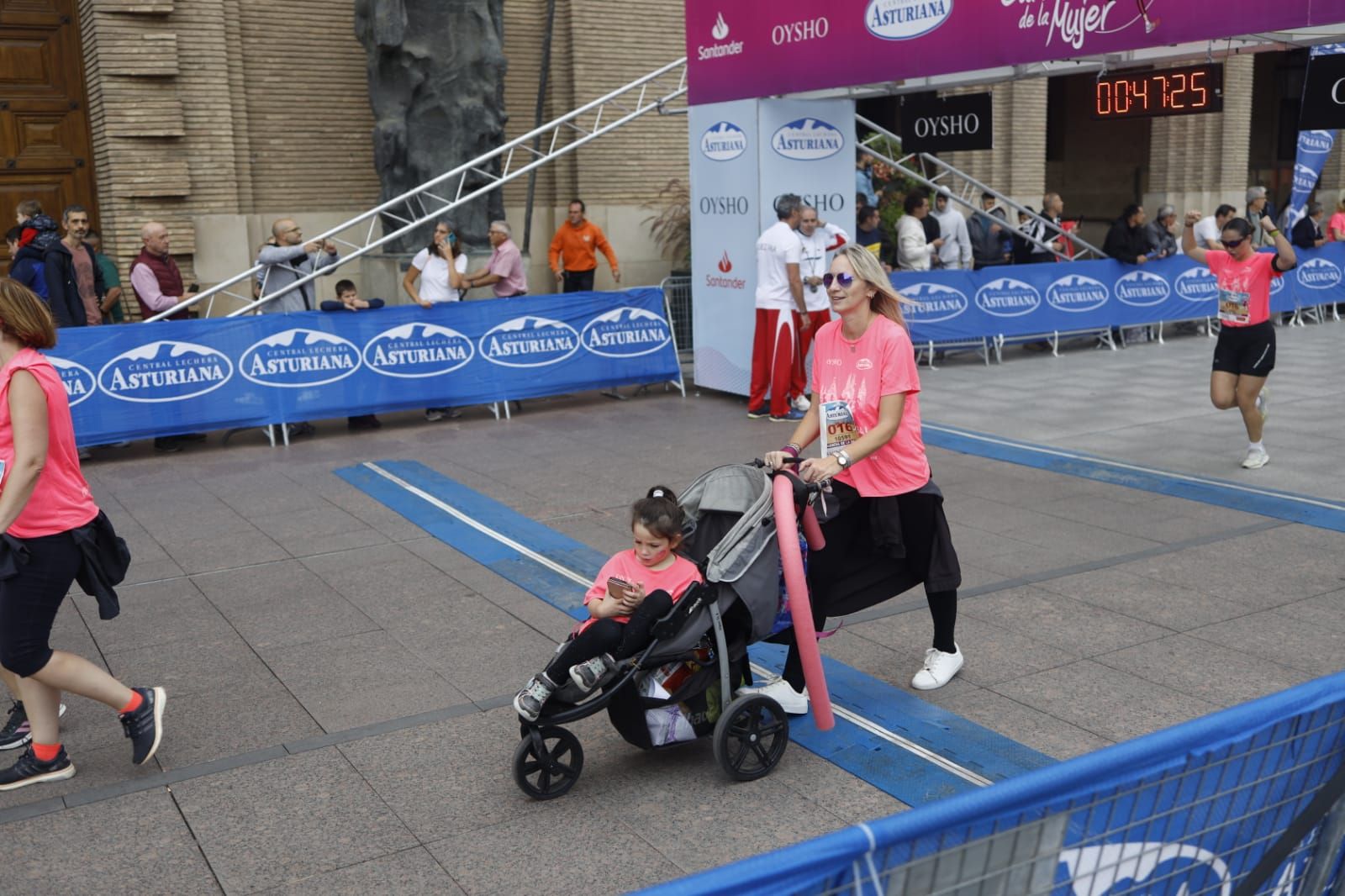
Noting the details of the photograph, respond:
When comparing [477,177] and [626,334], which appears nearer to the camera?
[626,334]

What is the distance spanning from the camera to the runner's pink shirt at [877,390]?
5.28 meters

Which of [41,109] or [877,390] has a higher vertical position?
[41,109]

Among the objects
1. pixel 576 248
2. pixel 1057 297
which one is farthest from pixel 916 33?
pixel 576 248

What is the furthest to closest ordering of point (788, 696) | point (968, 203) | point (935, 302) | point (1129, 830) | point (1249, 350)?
1. point (968, 203)
2. point (935, 302)
3. point (1249, 350)
4. point (788, 696)
5. point (1129, 830)

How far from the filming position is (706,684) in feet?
15.8

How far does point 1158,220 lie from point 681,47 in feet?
24.7

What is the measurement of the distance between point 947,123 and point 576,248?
5.97 metres

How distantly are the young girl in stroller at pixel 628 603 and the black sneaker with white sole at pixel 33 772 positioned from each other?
1.94m

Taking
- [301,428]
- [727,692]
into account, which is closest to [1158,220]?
[301,428]

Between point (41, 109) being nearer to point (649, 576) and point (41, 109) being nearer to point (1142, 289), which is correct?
point (1142, 289)

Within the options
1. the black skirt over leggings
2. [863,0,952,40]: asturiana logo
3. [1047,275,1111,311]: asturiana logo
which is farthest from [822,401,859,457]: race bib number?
[1047,275,1111,311]: asturiana logo

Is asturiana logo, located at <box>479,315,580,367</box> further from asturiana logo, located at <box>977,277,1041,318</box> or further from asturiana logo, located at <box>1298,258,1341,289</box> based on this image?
asturiana logo, located at <box>1298,258,1341,289</box>

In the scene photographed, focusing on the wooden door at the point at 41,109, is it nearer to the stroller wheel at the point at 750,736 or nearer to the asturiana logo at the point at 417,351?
the asturiana logo at the point at 417,351

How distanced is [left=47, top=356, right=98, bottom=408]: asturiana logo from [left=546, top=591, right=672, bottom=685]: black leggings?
819cm
